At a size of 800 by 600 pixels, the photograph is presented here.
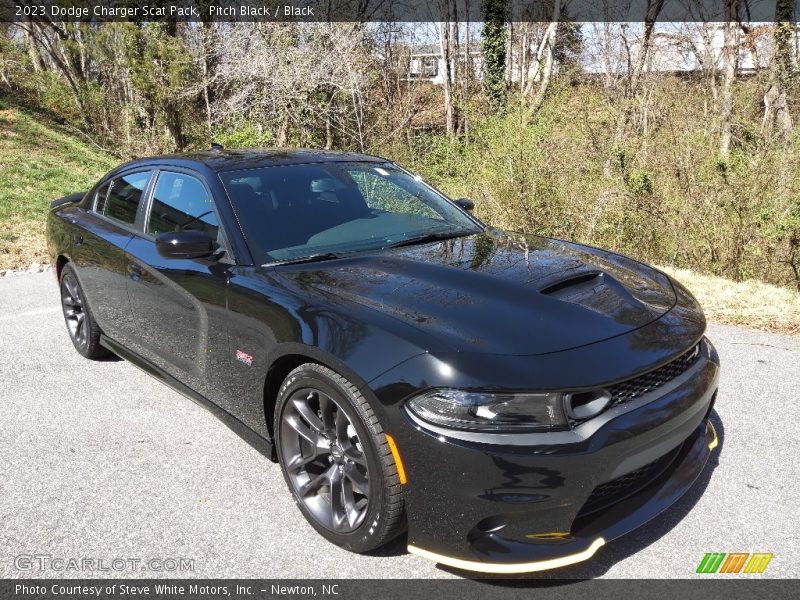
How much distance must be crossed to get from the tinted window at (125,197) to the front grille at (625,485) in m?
3.28

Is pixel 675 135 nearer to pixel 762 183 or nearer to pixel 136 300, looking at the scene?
pixel 762 183

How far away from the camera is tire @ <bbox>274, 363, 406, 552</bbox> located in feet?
7.88

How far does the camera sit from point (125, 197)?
177 inches

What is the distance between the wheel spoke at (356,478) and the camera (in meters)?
2.55

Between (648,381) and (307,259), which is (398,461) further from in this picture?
(307,259)

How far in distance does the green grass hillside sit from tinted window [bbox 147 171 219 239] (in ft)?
19.9

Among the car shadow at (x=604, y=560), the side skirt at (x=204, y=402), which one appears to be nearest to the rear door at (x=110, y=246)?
the side skirt at (x=204, y=402)

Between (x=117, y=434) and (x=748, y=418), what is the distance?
3.63m

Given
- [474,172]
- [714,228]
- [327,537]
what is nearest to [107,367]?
[327,537]

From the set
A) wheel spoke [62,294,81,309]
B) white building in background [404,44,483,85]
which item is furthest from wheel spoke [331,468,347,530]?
white building in background [404,44,483,85]

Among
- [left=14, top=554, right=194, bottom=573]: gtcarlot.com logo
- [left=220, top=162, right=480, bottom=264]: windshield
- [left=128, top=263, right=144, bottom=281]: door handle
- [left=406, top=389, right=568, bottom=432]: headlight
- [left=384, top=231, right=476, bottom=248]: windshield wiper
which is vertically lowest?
[left=14, top=554, right=194, bottom=573]: gtcarlot.com logo

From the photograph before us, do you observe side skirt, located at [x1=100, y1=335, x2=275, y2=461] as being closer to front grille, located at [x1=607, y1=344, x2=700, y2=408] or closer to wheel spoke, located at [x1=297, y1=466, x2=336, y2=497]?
wheel spoke, located at [x1=297, y1=466, x2=336, y2=497]

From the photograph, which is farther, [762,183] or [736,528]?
[762,183]

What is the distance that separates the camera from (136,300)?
13.2 ft
